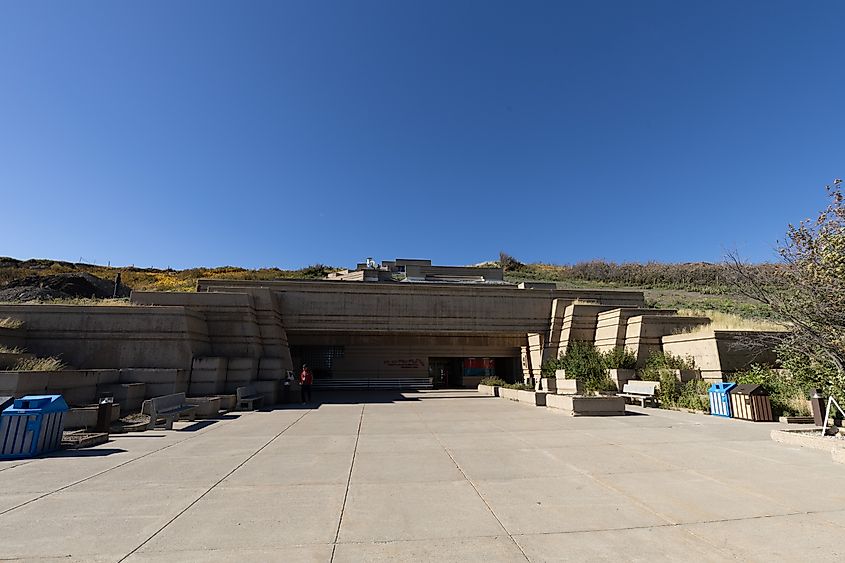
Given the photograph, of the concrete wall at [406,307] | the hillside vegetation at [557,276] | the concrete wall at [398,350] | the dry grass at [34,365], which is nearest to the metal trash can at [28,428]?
the dry grass at [34,365]

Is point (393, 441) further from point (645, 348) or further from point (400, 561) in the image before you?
point (645, 348)

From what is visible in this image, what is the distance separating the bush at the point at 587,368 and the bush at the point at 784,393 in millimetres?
5665

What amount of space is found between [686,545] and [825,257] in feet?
26.4

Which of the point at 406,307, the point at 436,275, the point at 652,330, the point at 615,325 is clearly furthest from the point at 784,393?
the point at 436,275

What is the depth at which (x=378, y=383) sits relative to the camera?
2903 cm

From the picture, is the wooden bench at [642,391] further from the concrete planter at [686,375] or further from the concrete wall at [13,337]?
the concrete wall at [13,337]

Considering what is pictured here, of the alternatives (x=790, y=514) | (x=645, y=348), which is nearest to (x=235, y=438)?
(x=790, y=514)

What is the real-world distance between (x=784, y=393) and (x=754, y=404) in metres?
1.38

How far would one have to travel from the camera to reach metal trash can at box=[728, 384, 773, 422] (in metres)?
12.4

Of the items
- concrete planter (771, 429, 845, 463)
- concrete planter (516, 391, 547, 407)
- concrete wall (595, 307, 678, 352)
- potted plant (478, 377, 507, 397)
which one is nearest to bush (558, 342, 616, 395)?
concrete wall (595, 307, 678, 352)

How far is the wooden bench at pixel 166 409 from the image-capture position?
459 inches

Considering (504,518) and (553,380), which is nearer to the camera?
(504,518)

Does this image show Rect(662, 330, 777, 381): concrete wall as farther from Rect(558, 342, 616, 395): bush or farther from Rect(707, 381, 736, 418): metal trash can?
Rect(558, 342, 616, 395): bush

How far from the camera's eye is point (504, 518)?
493 cm
